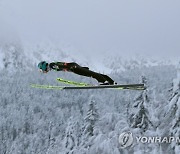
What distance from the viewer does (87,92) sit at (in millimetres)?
173500

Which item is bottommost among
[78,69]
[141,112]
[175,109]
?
[175,109]

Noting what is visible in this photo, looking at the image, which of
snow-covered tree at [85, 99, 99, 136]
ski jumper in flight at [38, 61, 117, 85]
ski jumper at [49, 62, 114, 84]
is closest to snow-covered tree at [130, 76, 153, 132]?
ski jumper in flight at [38, 61, 117, 85]

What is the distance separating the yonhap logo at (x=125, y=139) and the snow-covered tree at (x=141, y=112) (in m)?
2.58

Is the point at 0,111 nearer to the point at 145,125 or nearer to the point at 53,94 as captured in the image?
the point at 53,94

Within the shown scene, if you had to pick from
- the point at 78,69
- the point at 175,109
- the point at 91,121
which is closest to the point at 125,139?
the point at 175,109

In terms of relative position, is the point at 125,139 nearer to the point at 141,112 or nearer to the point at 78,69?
the point at 141,112

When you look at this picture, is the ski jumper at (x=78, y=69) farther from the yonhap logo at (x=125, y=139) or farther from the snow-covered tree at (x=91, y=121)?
the snow-covered tree at (x=91, y=121)

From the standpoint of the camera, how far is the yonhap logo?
2152 centimetres

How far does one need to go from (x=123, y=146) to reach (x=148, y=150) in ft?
6.31

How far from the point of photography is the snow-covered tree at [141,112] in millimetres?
24719

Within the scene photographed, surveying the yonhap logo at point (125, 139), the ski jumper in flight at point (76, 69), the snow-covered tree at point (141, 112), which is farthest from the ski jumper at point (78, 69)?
the snow-covered tree at point (141, 112)

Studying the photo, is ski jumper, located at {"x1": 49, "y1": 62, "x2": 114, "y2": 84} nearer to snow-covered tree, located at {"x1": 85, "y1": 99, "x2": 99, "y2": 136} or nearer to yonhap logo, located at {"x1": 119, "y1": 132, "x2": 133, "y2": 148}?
yonhap logo, located at {"x1": 119, "y1": 132, "x2": 133, "y2": 148}

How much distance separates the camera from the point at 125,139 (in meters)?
21.7

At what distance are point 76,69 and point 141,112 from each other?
8502 millimetres
